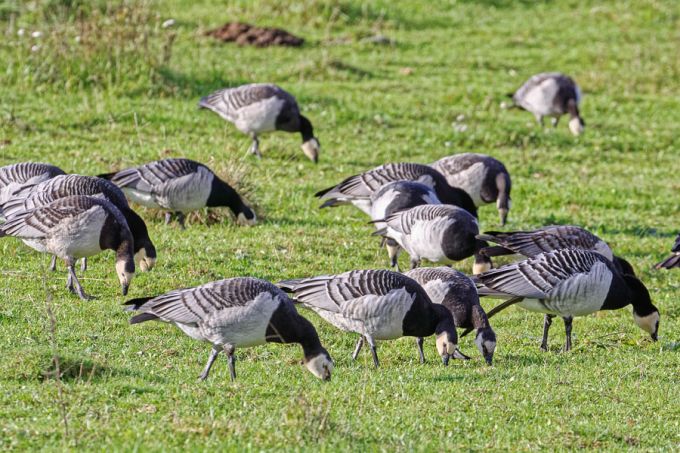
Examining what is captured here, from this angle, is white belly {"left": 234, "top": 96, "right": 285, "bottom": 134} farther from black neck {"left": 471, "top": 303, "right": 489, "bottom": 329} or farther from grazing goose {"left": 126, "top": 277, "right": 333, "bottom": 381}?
grazing goose {"left": 126, "top": 277, "right": 333, "bottom": 381}

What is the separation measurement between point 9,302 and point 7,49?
1303cm

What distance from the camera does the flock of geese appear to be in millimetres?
10133

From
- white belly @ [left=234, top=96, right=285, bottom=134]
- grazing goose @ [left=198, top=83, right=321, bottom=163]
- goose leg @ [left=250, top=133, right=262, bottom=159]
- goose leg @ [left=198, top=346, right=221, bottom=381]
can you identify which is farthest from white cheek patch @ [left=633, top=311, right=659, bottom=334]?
goose leg @ [left=250, top=133, right=262, bottom=159]

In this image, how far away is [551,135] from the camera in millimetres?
23578

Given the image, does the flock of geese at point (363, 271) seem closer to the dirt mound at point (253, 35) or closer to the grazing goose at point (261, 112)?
the grazing goose at point (261, 112)

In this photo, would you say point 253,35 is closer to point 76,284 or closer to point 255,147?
point 255,147

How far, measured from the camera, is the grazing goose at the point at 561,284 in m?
12.2

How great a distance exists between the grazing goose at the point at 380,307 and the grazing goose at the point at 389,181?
208 inches

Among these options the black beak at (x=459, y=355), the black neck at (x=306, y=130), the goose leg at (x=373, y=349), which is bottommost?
the black neck at (x=306, y=130)

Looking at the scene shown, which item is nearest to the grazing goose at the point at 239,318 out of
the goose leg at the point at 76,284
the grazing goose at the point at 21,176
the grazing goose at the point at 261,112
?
the goose leg at the point at 76,284

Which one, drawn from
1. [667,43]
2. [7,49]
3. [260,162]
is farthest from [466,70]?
[7,49]

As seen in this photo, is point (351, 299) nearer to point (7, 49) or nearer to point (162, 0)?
point (7, 49)

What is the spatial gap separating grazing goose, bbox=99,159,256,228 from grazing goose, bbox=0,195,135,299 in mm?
2928

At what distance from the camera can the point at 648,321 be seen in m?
12.9
